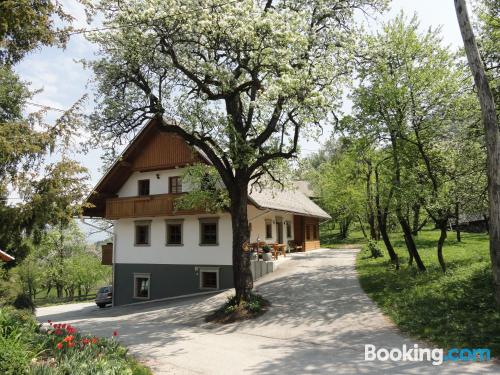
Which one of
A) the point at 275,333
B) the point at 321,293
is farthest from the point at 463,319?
the point at 321,293

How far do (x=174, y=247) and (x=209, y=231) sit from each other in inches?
102

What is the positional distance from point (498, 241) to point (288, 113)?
779 cm

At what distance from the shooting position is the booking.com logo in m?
8.11

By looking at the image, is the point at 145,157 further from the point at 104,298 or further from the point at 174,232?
the point at 104,298

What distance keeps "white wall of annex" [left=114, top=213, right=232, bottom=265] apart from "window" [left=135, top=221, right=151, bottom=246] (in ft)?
0.76

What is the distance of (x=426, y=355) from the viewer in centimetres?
848

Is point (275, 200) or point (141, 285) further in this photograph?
point (275, 200)

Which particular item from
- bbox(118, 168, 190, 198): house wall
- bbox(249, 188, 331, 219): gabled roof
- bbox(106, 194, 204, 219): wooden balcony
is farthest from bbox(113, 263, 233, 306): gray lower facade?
bbox(118, 168, 190, 198): house wall

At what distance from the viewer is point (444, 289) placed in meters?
13.2

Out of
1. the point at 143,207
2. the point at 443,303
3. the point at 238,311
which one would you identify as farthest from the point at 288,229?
the point at 443,303

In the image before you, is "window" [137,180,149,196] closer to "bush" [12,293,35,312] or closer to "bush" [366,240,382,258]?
"bush" [12,293,35,312]

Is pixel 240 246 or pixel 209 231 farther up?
pixel 209 231

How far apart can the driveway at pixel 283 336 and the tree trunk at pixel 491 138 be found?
2.46 metres

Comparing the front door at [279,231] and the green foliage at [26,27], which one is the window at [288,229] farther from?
the green foliage at [26,27]
